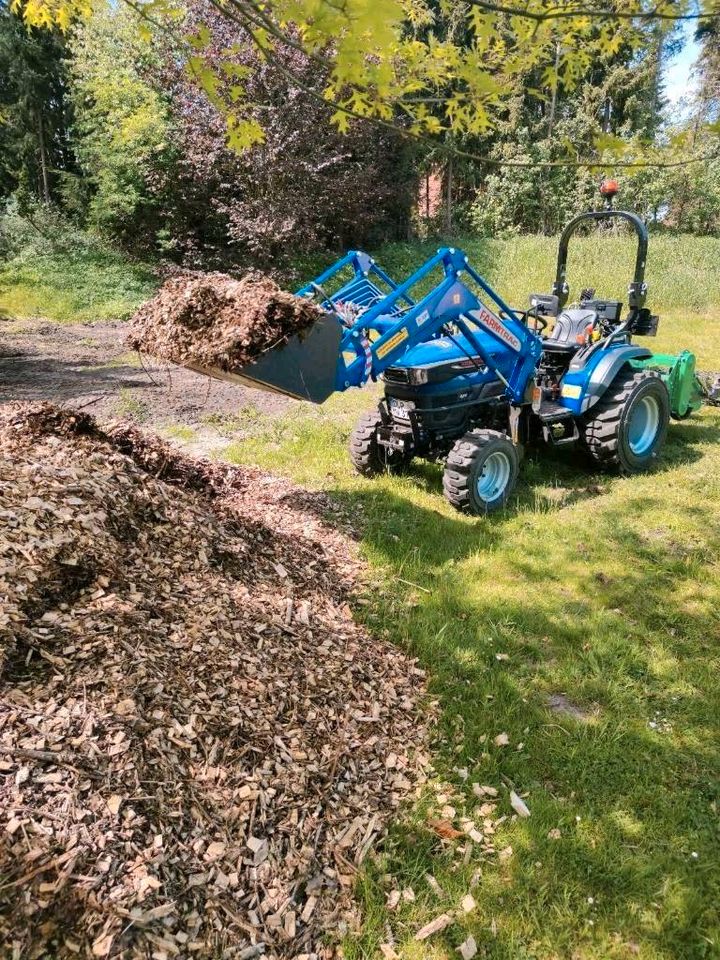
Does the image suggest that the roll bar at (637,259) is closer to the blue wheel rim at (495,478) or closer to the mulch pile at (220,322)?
the blue wheel rim at (495,478)

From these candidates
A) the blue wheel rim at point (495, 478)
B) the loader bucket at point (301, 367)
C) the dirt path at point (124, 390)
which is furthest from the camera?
the dirt path at point (124, 390)

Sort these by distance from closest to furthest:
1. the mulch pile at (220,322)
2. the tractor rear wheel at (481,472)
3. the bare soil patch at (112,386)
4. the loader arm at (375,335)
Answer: the mulch pile at (220,322) < the loader arm at (375,335) < the tractor rear wheel at (481,472) < the bare soil patch at (112,386)

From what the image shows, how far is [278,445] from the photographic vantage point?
6.21 meters

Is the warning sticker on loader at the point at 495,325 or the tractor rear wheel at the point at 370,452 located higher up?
the warning sticker on loader at the point at 495,325

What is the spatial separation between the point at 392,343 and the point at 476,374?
105 centimetres

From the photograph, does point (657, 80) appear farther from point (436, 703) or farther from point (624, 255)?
point (436, 703)

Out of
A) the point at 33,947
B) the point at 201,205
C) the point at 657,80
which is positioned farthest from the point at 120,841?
the point at 657,80

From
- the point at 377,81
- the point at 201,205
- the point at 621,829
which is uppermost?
the point at 201,205

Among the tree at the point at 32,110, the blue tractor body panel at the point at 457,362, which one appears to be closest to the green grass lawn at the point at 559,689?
the blue tractor body panel at the point at 457,362

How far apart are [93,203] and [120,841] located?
17.3 metres

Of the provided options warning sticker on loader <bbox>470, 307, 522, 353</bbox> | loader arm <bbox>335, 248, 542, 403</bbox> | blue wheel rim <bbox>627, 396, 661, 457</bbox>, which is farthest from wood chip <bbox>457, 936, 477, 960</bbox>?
blue wheel rim <bbox>627, 396, 661, 457</bbox>

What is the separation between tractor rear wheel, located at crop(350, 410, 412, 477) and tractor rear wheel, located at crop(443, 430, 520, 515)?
611mm

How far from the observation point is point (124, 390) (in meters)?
7.86

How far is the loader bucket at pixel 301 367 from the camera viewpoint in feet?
11.9
